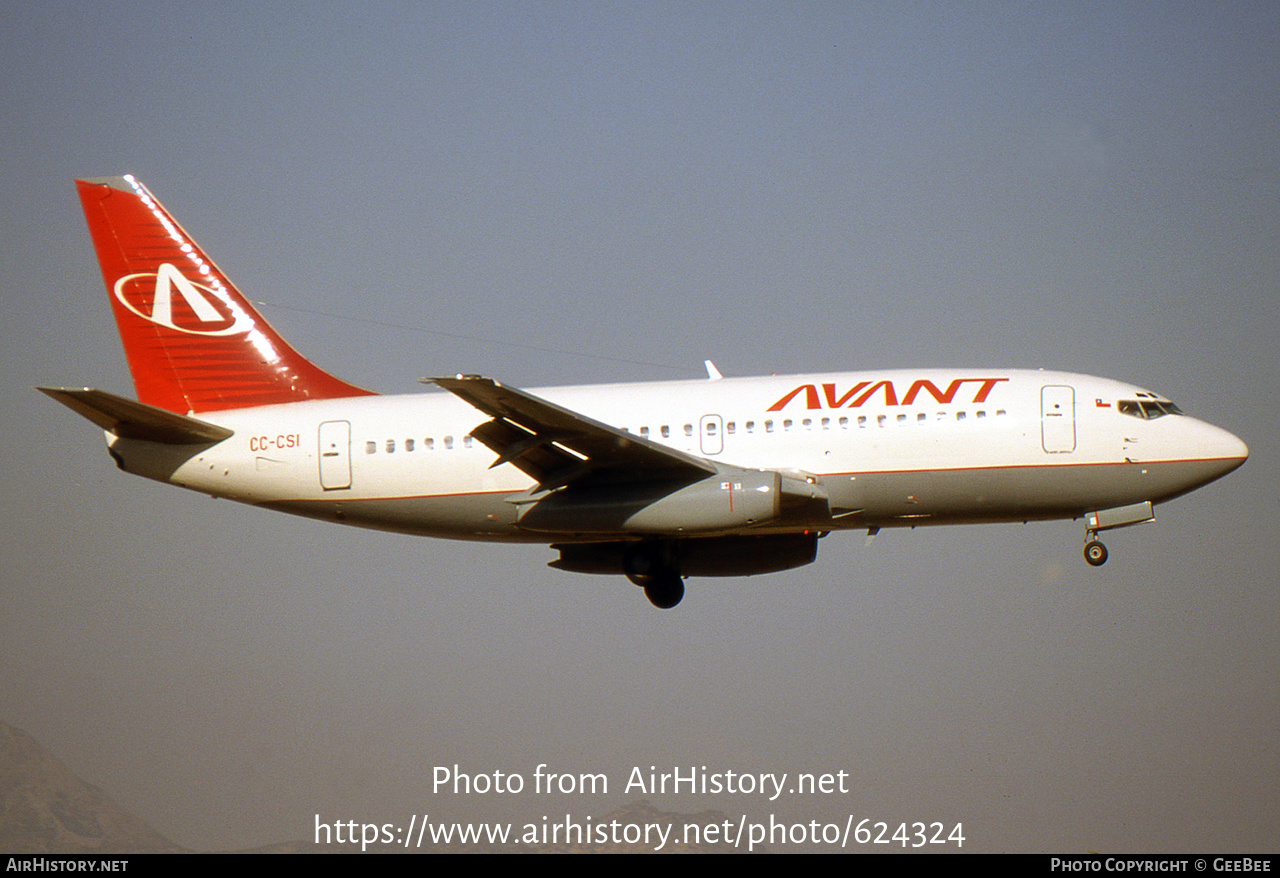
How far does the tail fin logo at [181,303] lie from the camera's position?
29938mm

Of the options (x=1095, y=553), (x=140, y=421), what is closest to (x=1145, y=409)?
(x=1095, y=553)

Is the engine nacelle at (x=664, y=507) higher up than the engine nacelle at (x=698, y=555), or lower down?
higher up

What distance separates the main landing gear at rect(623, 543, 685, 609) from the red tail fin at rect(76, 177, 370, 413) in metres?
7.36

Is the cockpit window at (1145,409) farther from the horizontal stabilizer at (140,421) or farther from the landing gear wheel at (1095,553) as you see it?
the horizontal stabilizer at (140,421)

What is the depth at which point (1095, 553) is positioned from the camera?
84.1 ft

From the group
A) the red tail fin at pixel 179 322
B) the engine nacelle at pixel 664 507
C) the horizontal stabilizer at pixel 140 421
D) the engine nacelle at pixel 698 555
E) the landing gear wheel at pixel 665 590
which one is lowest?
the landing gear wheel at pixel 665 590

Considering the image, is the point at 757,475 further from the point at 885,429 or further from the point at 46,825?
the point at 46,825

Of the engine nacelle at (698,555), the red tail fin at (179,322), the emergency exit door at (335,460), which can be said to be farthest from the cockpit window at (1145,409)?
the red tail fin at (179,322)

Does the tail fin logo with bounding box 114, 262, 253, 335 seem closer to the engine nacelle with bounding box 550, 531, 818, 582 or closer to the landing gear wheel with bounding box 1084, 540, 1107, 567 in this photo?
the engine nacelle with bounding box 550, 531, 818, 582

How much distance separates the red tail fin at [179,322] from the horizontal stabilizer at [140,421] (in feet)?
5.63

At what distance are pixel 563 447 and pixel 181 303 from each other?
36.4 ft

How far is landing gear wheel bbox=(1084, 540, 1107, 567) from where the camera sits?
84.0ft

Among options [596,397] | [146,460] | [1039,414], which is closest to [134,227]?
[146,460]

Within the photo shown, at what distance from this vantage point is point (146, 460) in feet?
90.3
